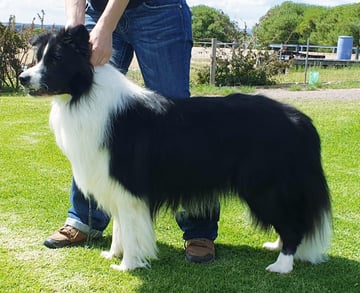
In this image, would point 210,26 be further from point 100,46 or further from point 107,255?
point 100,46

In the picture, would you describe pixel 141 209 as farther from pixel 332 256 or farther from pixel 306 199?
pixel 332 256

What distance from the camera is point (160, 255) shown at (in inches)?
158

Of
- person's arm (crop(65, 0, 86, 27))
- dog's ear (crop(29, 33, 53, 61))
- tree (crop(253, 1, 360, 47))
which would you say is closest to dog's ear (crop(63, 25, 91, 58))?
dog's ear (crop(29, 33, 53, 61))

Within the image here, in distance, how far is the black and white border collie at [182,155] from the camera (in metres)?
3.37

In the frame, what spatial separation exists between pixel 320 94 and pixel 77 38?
1265 cm

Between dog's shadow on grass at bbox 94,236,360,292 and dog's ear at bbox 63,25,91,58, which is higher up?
dog's ear at bbox 63,25,91,58

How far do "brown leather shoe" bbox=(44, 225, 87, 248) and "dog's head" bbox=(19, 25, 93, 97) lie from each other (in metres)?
1.42

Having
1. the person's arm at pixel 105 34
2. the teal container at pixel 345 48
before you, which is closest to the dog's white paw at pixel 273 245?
the person's arm at pixel 105 34

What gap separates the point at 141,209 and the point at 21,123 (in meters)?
6.31

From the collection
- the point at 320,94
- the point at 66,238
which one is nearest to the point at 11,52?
the point at 320,94

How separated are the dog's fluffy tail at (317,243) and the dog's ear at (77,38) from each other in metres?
2.11

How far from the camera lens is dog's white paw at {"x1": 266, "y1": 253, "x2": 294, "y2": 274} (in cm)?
371

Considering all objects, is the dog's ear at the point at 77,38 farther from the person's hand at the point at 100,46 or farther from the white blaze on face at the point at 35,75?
the white blaze on face at the point at 35,75

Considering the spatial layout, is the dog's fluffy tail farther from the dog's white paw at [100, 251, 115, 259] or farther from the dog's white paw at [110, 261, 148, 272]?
the dog's white paw at [100, 251, 115, 259]
